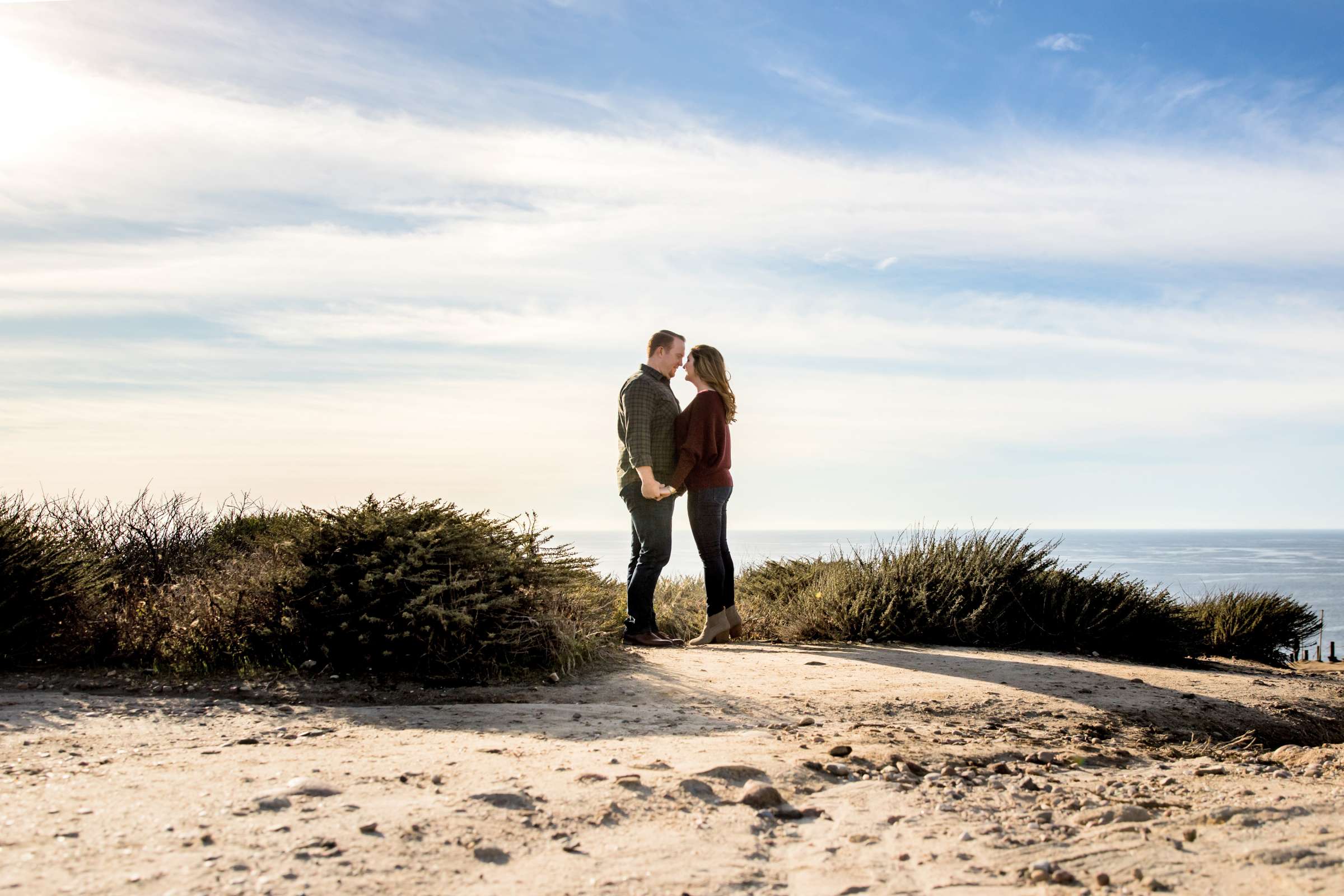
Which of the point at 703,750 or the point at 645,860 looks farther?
the point at 703,750

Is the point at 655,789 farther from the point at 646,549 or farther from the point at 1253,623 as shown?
the point at 1253,623

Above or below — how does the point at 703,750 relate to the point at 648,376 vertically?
below

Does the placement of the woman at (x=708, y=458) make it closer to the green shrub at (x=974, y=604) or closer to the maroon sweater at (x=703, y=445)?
the maroon sweater at (x=703, y=445)

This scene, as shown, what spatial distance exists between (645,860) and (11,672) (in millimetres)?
5275

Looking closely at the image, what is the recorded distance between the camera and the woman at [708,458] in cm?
766

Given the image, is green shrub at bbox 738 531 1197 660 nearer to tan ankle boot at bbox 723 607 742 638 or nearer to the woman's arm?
tan ankle boot at bbox 723 607 742 638

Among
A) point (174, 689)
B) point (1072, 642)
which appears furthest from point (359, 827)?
point (1072, 642)

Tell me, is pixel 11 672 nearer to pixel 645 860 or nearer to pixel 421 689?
pixel 421 689

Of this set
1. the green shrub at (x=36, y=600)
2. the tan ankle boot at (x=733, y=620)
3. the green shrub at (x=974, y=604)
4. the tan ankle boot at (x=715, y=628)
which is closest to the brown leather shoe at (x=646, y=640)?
the tan ankle boot at (x=715, y=628)

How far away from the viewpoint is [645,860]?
9.78ft

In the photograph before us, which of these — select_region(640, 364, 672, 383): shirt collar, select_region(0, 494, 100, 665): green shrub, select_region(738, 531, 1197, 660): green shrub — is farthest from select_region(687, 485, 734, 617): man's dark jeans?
select_region(0, 494, 100, 665): green shrub

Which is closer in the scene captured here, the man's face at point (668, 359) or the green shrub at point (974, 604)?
the man's face at point (668, 359)

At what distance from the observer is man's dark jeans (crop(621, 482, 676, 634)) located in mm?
7781

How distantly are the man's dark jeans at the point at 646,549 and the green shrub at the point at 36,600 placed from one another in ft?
12.3
